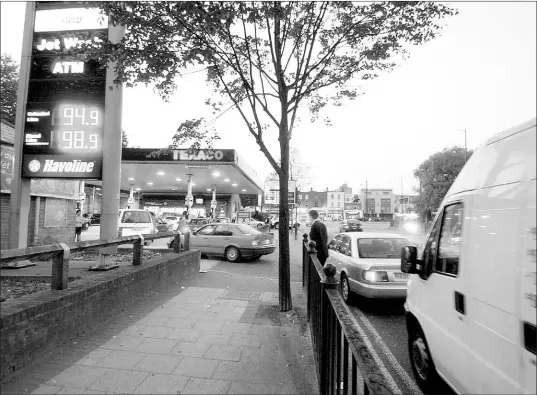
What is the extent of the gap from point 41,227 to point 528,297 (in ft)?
47.7

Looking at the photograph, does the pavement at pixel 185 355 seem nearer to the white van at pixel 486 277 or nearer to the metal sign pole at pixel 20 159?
the white van at pixel 486 277

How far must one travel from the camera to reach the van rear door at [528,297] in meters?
1.81

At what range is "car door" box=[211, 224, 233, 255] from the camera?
1338 cm

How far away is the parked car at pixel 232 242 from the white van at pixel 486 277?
33.0 feet

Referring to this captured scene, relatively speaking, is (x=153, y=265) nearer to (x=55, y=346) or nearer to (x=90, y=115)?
(x=55, y=346)

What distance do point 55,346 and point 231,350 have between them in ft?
6.50

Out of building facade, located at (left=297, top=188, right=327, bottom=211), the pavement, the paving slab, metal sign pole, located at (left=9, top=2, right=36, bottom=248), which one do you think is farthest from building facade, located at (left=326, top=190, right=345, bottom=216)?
the paving slab

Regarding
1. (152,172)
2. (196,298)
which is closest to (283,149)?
(196,298)

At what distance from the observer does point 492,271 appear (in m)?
2.21

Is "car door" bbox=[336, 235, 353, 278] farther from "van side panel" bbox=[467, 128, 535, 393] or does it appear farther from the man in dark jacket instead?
"van side panel" bbox=[467, 128, 535, 393]

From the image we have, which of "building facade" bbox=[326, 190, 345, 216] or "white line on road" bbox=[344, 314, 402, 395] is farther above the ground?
"building facade" bbox=[326, 190, 345, 216]

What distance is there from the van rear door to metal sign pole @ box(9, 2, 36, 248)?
8.57 m

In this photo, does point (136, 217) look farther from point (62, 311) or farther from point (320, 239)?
point (62, 311)

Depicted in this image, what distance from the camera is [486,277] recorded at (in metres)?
2.27
